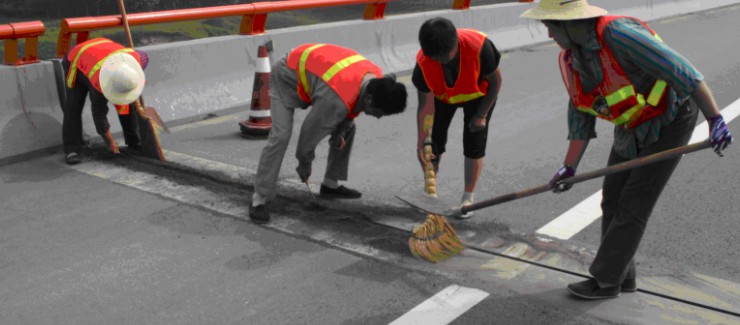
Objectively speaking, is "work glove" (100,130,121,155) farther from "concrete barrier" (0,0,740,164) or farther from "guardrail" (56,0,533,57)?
"guardrail" (56,0,533,57)

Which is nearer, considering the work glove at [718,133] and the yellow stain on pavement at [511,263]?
the work glove at [718,133]

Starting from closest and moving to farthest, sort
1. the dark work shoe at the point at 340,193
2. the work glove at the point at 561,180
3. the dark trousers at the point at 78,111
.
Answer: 1. the work glove at the point at 561,180
2. the dark work shoe at the point at 340,193
3. the dark trousers at the point at 78,111

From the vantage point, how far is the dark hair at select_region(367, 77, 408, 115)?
172 inches

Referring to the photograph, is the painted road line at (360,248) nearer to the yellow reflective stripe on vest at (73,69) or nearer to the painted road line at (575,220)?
the painted road line at (575,220)

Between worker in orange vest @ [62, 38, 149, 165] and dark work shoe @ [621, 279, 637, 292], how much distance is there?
392cm

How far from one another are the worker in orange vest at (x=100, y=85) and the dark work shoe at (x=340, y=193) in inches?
68.7

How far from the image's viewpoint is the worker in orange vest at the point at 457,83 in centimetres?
425

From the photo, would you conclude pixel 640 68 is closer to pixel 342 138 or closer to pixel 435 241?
pixel 435 241

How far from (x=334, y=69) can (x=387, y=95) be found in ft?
1.71

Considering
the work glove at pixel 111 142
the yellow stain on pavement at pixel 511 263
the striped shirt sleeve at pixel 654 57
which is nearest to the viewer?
the striped shirt sleeve at pixel 654 57

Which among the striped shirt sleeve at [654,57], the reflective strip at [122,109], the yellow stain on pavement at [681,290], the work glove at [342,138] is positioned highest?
the striped shirt sleeve at [654,57]

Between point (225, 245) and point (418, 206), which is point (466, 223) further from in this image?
point (225, 245)

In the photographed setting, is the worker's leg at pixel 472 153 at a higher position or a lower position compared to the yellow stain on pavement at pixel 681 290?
higher

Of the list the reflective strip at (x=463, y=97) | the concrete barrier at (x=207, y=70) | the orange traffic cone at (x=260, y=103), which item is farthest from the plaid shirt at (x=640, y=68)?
the concrete barrier at (x=207, y=70)
